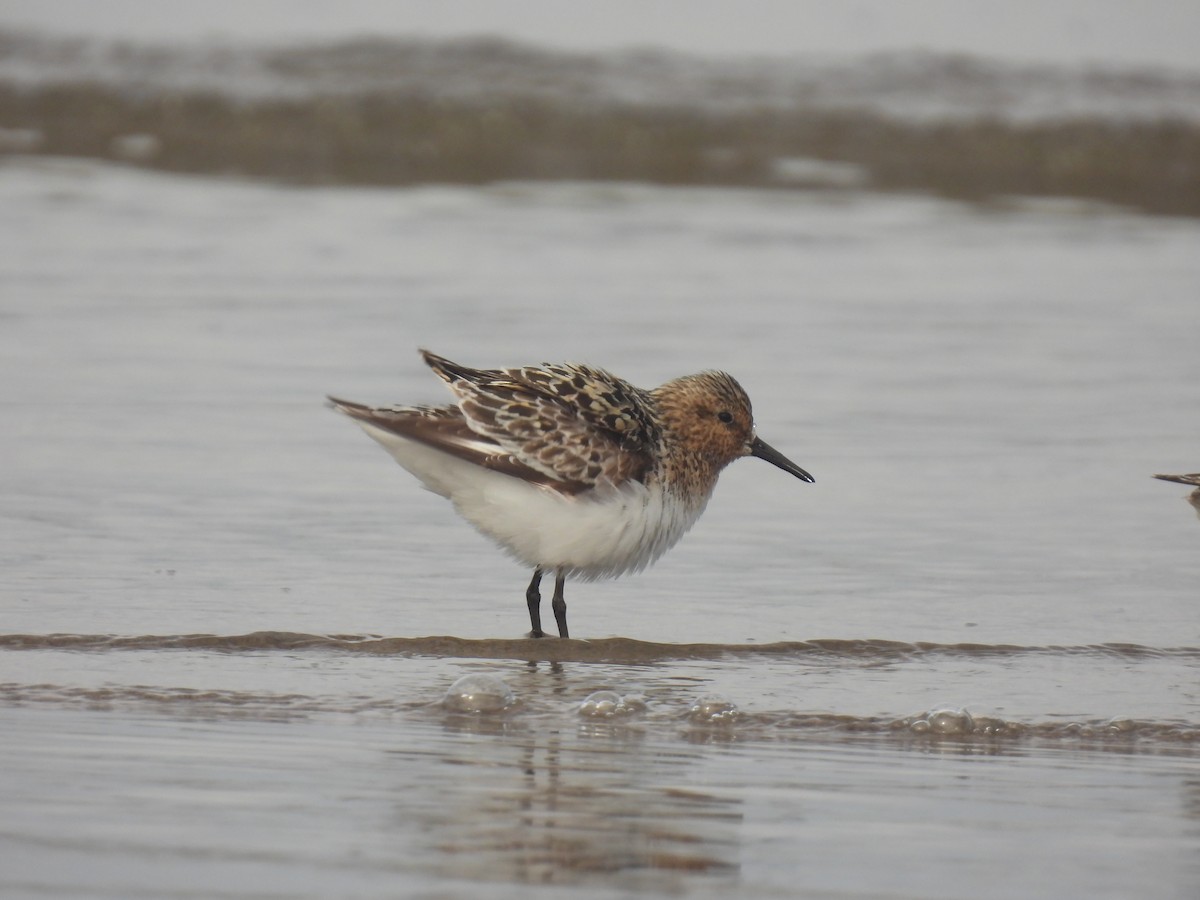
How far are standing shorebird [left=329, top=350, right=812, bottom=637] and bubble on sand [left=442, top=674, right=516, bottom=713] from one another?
35.5 inches

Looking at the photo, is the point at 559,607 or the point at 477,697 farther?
the point at 559,607

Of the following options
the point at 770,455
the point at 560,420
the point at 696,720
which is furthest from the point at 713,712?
the point at 770,455

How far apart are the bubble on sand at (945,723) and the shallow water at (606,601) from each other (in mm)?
14

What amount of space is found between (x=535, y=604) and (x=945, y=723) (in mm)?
1711

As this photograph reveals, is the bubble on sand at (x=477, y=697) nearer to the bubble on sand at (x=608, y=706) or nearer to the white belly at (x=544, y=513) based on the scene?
the bubble on sand at (x=608, y=706)

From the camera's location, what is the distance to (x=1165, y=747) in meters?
5.71

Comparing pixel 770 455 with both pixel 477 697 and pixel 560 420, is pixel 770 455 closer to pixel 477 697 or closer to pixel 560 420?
pixel 560 420

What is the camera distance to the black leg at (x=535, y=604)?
6.91 m

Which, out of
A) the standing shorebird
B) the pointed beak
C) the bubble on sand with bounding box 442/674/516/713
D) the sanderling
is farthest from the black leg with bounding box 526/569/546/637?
the sanderling

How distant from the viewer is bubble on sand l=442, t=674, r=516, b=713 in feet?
19.4

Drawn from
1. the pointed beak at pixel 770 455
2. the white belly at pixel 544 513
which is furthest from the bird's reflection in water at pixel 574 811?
the pointed beak at pixel 770 455

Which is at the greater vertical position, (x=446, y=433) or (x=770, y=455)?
(x=770, y=455)

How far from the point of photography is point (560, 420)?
684 centimetres

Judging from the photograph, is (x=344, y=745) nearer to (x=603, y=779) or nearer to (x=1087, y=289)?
(x=603, y=779)
